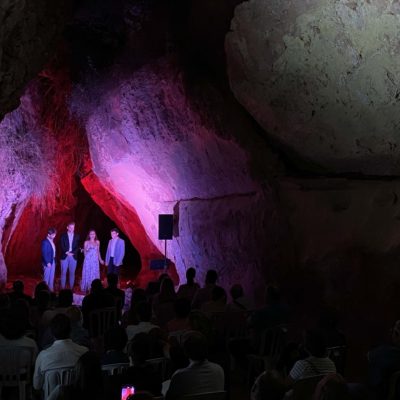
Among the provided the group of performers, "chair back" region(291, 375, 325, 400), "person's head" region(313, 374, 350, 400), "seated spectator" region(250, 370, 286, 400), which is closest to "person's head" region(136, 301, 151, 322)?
"chair back" region(291, 375, 325, 400)

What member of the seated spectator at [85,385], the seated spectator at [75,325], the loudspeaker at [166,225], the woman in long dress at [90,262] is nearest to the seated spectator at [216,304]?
the seated spectator at [75,325]

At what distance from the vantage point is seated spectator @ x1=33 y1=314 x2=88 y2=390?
4043 mm

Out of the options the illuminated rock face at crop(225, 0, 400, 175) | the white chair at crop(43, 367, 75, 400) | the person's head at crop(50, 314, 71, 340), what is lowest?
the white chair at crop(43, 367, 75, 400)

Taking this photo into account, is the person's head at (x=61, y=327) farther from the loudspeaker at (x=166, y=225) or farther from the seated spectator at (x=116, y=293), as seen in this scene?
the loudspeaker at (x=166, y=225)

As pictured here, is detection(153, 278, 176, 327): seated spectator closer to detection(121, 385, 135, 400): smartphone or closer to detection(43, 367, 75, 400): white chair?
detection(43, 367, 75, 400): white chair

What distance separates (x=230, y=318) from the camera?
632 cm

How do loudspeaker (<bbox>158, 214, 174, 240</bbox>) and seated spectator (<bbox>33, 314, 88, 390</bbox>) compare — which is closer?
seated spectator (<bbox>33, 314, 88, 390</bbox>)

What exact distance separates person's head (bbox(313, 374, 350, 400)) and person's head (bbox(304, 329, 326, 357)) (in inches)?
42.0

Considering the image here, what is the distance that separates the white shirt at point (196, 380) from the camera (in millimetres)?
3676

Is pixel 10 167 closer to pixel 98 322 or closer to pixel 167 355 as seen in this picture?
pixel 98 322

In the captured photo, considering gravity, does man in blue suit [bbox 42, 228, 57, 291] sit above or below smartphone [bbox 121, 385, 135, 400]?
above

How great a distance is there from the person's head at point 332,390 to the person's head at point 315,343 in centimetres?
107

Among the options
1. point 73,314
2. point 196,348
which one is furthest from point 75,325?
point 196,348

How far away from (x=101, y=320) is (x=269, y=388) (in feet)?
12.2
